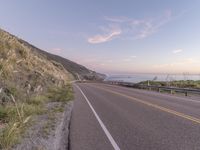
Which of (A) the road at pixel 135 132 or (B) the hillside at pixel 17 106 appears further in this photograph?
(B) the hillside at pixel 17 106

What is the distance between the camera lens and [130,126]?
9.38 metres

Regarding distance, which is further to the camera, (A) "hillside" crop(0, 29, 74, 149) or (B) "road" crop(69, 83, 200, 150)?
(A) "hillside" crop(0, 29, 74, 149)

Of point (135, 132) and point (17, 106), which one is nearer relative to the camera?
point (135, 132)

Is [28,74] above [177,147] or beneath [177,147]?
above

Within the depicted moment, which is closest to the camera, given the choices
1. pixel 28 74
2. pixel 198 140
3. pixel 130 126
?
pixel 198 140

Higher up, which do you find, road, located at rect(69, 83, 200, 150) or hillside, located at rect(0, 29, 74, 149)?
hillside, located at rect(0, 29, 74, 149)

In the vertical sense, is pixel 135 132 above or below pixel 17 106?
below

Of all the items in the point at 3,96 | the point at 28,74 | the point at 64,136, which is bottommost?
the point at 64,136

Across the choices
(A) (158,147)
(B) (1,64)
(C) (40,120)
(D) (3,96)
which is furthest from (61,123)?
(B) (1,64)

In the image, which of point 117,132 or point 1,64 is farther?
point 1,64

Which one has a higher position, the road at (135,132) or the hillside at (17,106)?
the hillside at (17,106)

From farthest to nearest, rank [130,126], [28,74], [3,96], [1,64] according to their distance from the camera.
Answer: [28,74], [1,64], [3,96], [130,126]

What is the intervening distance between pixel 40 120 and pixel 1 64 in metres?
4.75

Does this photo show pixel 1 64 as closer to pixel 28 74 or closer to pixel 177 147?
pixel 28 74
